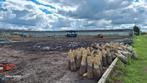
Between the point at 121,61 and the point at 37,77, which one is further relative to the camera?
the point at 121,61

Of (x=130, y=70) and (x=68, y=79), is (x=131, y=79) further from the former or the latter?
(x=68, y=79)

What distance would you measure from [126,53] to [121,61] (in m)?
2.24

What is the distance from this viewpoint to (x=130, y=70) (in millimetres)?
14836

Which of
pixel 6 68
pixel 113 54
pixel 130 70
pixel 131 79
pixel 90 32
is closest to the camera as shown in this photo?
pixel 131 79

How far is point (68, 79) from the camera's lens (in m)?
14.7

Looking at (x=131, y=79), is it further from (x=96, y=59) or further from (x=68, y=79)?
(x=68, y=79)

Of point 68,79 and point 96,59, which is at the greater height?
point 96,59

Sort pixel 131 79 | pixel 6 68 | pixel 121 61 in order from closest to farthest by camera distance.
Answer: pixel 131 79 → pixel 6 68 → pixel 121 61

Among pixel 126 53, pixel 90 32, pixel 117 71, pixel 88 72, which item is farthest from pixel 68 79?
pixel 90 32

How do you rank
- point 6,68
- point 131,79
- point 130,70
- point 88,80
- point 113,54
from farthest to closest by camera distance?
point 113,54 → point 6,68 → point 130,70 → point 88,80 → point 131,79

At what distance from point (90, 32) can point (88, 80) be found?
246 ft

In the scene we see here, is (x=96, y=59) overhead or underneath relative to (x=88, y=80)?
overhead

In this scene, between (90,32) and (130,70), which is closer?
(130,70)

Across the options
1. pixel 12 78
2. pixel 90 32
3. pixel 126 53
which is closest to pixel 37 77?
pixel 12 78
